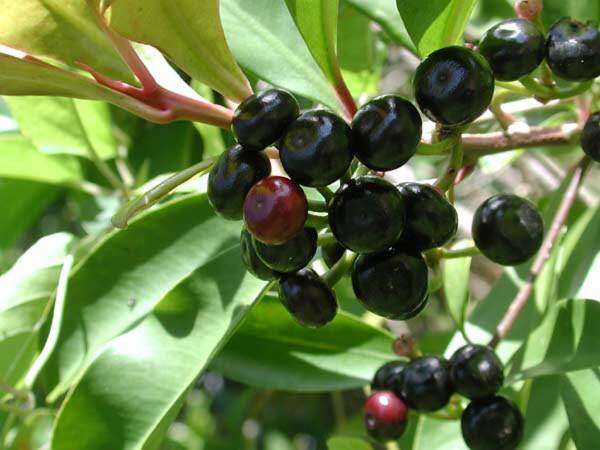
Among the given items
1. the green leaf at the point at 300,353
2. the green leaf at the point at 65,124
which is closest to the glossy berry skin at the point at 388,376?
the green leaf at the point at 300,353

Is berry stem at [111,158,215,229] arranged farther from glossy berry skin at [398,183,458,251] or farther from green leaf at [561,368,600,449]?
green leaf at [561,368,600,449]

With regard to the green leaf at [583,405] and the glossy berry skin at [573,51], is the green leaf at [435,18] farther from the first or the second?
the green leaf at [583,405]

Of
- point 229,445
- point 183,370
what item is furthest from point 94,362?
point 229,445

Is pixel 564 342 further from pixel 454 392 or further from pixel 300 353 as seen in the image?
pixel 300 353

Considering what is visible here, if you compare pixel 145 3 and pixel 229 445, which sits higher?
pixel 145 3

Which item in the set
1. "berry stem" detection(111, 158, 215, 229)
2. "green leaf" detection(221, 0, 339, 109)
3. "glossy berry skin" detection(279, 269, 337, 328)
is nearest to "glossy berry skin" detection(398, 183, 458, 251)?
"glossy berry skin" detection(279, 269, 337, 328)

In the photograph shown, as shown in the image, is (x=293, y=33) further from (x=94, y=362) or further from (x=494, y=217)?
(x=94, y=362)
